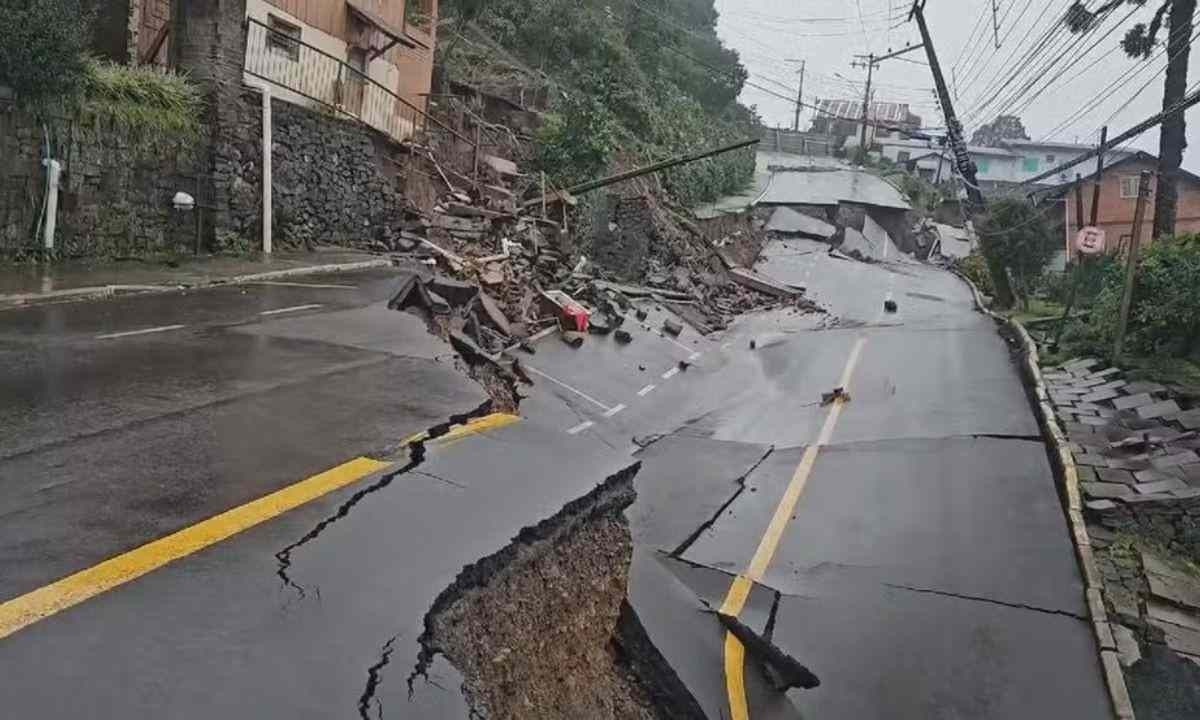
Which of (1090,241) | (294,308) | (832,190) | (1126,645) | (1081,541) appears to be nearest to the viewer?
(1126,645)

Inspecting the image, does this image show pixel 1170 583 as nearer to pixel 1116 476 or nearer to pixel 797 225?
pixel 1116 476

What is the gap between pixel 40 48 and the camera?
40.6 ft

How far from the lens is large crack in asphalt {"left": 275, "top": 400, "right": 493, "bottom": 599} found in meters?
3.62

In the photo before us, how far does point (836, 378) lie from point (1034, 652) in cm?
1243

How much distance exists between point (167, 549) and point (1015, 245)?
30.7 m

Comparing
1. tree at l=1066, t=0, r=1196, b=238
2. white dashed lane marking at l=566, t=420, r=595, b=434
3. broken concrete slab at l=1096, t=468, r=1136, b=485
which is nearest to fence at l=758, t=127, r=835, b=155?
tree at l=1066, t=0, r=1196, b=238

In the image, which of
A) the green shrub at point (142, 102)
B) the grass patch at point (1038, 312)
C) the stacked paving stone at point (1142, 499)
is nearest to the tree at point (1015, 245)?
the grass patch at point (1038, 312)

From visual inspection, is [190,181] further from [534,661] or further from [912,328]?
[912,328]

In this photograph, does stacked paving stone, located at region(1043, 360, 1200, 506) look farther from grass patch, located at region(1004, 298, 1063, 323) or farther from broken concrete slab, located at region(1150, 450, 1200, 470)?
grass patch, located at region(1004, 298, 1063, 323)

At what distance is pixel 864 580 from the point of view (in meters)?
9.38

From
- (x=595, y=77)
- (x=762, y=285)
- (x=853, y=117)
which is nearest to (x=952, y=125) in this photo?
(x=762, y=285)

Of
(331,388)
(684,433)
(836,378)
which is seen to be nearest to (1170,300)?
(836,378)

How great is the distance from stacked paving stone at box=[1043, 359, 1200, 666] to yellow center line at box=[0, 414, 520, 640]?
7.23 m

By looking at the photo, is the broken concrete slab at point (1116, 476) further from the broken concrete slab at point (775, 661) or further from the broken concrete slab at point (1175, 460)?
the broken concrete slab at point (775, 661)
